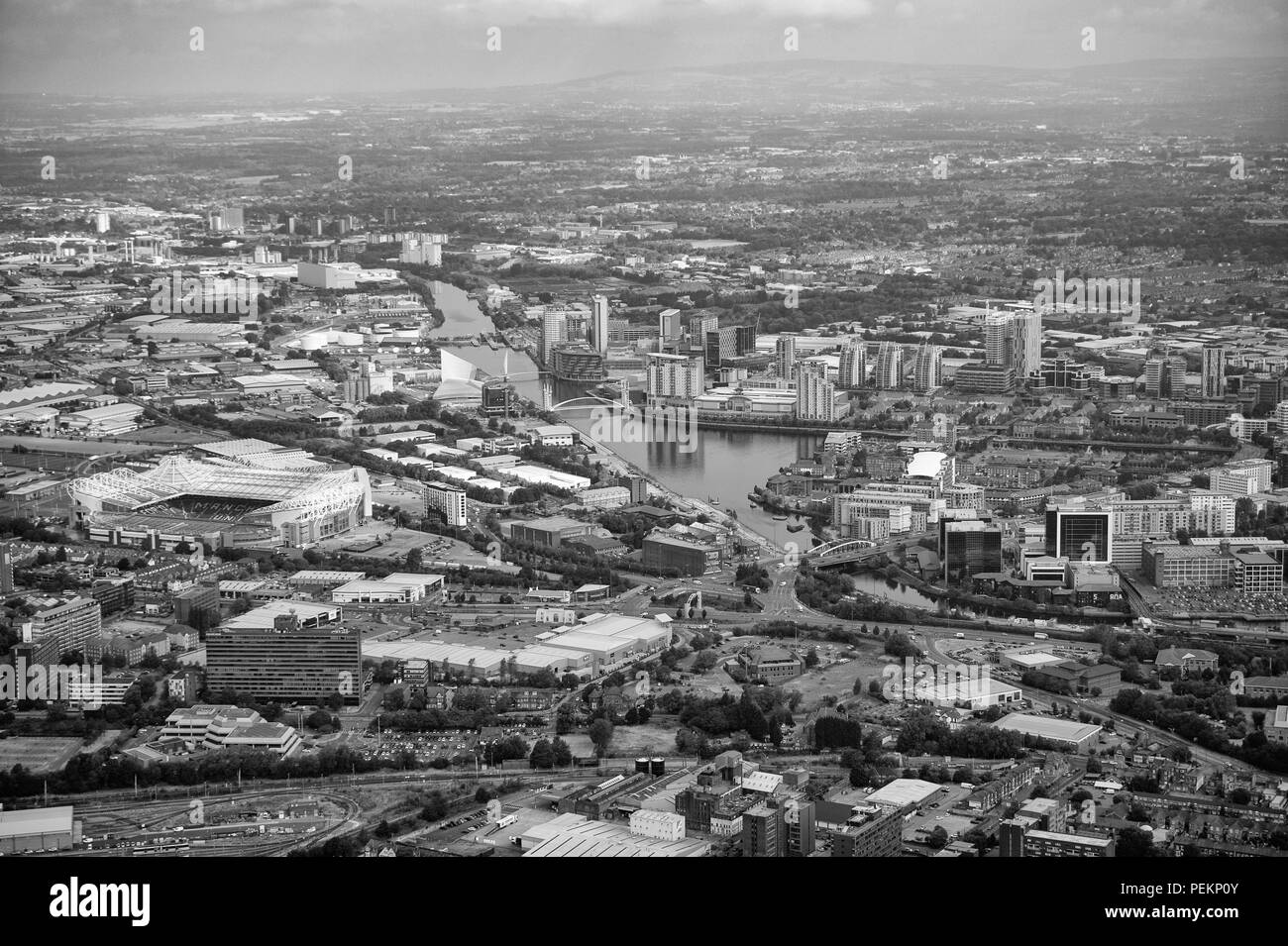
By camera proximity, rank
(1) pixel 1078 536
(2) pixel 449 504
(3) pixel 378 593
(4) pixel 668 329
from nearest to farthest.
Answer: (3) pixel 378 593 < (1) pixel 1078 536 < (2) pixel 449 504 < (4) pixel 668 329

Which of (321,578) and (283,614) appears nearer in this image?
(283,614)

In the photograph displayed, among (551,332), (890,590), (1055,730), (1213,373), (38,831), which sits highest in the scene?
(551,332)

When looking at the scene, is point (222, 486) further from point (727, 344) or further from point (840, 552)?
point (727, 344)

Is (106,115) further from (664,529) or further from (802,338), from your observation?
(664,529)

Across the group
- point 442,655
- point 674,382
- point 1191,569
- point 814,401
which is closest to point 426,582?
point 442,655
